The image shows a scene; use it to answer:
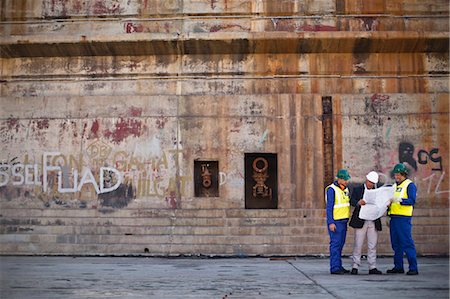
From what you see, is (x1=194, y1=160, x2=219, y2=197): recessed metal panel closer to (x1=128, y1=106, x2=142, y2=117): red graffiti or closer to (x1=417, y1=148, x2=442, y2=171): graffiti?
(x1=128, y1=106, x2=142, y2=117): red graffiti

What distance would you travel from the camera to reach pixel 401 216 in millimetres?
10383

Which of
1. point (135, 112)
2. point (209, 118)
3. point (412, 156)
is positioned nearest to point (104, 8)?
point (135, 112)

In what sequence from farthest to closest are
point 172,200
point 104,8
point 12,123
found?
point 104,8 < point 12,123 < point 172,200

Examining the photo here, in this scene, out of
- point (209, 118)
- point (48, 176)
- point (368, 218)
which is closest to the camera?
point (368, 218)

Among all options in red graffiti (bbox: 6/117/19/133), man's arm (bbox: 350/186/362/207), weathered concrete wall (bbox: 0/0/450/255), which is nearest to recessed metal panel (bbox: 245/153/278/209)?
weathered concrete wall (bbox: 0/0/450/255)

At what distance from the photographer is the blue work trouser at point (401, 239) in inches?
398

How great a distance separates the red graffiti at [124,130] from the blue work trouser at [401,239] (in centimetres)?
686

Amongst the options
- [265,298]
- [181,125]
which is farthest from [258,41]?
[265,298]

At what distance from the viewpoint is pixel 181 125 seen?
1466cm

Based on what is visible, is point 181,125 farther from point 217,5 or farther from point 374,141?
point 374,141

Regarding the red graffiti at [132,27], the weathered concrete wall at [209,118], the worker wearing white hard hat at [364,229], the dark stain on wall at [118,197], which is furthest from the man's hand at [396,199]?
the red graffiti at [132,27]

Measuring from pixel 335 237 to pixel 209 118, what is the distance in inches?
213

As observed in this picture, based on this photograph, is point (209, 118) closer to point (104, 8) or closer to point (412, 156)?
point (104, 8)

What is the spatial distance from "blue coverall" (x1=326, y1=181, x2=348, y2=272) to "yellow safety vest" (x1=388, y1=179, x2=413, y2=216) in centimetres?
91
